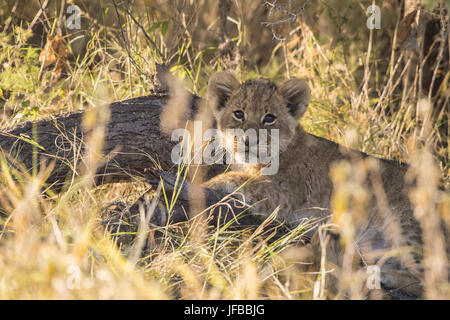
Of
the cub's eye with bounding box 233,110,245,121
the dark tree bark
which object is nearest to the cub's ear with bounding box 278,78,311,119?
the cub's eye with bounding box 233,110,245,121

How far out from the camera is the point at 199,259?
4.02 meters

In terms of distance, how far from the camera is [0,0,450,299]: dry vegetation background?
127 inches

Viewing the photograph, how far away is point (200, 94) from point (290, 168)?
2.25 metres

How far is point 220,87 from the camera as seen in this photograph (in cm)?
538

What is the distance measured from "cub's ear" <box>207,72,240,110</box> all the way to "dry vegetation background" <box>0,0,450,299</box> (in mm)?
577

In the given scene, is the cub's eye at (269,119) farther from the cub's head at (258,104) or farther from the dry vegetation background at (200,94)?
the dry vegetation background at (200,94)

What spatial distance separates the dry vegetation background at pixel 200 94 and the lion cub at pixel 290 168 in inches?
9.0

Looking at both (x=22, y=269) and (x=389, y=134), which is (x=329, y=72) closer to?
(x=389, y=134)

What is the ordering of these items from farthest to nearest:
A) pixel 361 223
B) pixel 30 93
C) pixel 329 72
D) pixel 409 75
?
pixel 409 75
pixel 329 72
pixel 30 93
pixel 361 223

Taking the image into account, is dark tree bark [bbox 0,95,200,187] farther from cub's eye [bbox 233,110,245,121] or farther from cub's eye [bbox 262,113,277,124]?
cub's eye [bbox 262,113,277,124]

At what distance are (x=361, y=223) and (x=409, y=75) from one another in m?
3.83

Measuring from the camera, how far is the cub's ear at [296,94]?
207 inches
